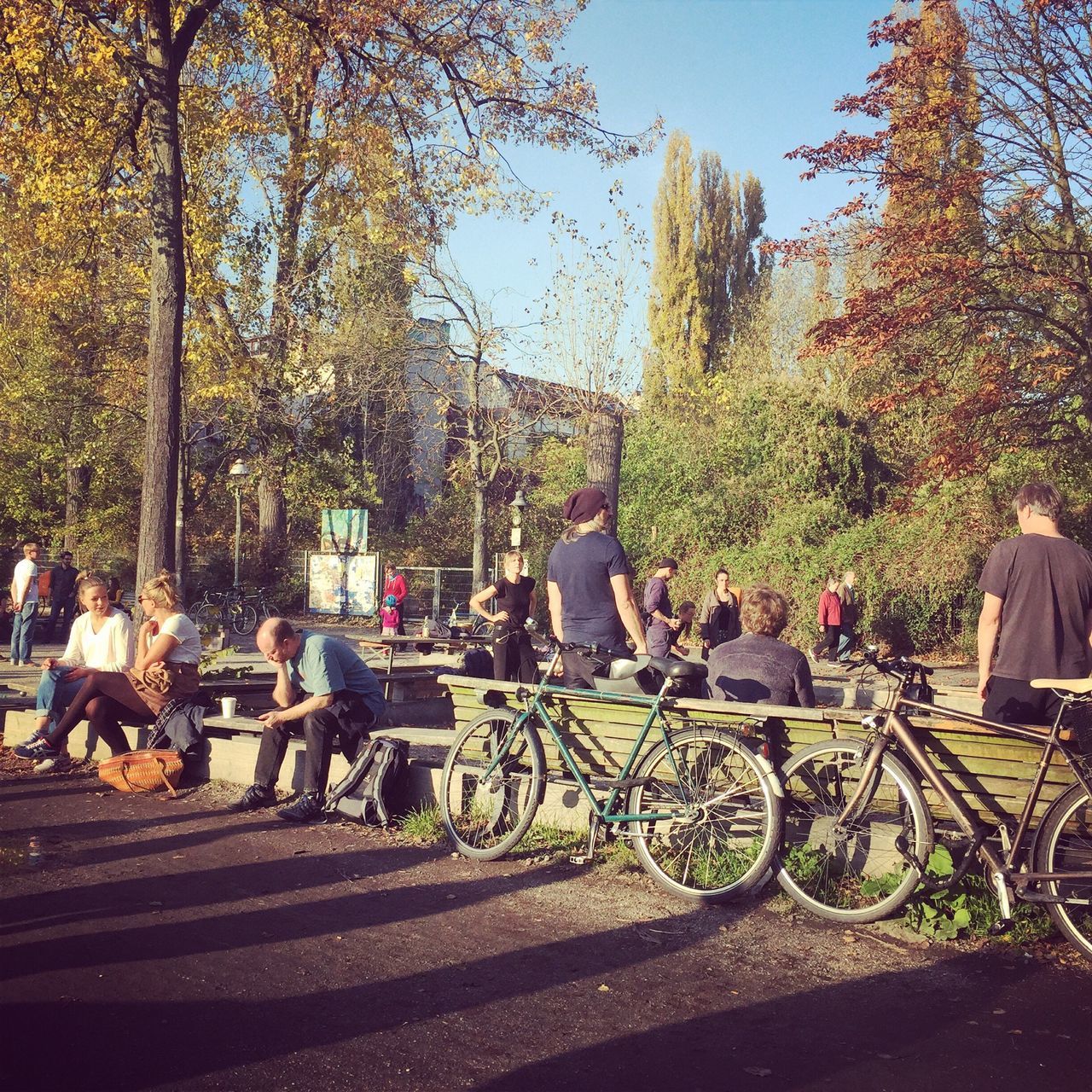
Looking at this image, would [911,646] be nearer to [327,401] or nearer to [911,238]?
[911,238]

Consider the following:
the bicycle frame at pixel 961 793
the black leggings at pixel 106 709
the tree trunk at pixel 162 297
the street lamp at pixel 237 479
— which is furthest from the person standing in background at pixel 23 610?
the bicycle frame at pixel 961 793

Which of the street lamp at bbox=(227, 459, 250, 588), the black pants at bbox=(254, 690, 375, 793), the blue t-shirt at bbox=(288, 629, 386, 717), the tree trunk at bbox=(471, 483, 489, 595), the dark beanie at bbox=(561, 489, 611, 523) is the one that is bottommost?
the black pants at bbox=(254, 690, 375, 793)

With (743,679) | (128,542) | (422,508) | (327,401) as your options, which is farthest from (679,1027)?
(422,508)

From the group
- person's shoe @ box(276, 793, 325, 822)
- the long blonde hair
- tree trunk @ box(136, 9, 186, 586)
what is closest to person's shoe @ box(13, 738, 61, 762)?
the long blonde hair

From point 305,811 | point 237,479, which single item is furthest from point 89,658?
point 237,479

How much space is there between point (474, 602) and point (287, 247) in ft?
51.1

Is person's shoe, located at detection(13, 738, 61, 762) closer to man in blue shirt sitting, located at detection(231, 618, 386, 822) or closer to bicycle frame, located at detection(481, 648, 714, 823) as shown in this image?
man in blue shirt sitting, located at detection(231, 618, 386, 822)

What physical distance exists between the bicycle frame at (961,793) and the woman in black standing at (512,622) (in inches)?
243

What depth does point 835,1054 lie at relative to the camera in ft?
12.3

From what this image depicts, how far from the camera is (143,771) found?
26.4ft

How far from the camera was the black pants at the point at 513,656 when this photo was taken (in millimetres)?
11539

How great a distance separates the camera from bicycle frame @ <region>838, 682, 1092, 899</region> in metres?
4.73

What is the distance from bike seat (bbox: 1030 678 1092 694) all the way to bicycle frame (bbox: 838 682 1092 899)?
0.09m

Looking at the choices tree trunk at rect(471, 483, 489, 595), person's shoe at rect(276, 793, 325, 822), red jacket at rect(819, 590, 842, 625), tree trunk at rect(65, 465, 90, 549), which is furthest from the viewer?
tree trunk at rect(471, 483, 489, 595)
